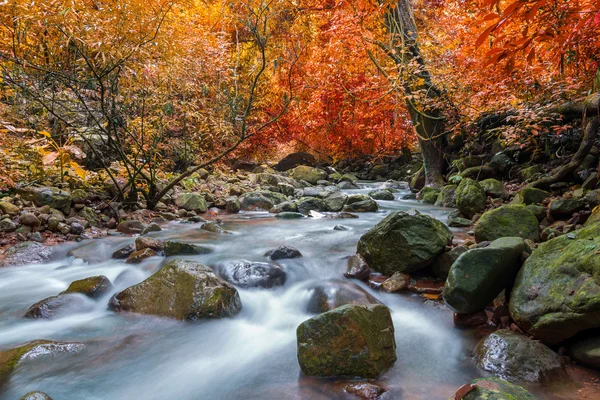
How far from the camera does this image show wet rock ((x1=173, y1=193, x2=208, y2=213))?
340 inches

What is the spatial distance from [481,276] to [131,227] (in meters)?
5.72

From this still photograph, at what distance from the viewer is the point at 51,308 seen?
3648 millimetres

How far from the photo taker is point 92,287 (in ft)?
13.1

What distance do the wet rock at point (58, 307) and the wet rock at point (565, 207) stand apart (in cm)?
590

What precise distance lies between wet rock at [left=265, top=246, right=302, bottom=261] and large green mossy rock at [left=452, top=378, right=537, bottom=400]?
3.31 m

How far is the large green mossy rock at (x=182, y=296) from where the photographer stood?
3.52 m

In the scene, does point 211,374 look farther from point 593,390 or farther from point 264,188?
point 264,188

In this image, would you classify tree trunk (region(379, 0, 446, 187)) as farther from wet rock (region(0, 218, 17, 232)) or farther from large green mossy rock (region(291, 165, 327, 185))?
wet rock (region(0, 218, 17, 232))

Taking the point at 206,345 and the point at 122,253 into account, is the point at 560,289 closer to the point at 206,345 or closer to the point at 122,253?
the point at 206,345

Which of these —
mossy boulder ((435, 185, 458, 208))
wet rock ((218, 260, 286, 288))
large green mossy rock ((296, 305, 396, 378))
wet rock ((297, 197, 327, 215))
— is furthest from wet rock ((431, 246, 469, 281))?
mossy boulder ((435, 185, 458, 208))

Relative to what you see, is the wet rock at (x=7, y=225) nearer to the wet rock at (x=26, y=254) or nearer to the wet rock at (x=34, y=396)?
the wet rock at (x=26, y=254)

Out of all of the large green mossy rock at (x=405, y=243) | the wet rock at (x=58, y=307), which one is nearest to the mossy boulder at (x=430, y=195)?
the large green mossy rock at (x=405, y=243)

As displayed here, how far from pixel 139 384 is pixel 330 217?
6.02m

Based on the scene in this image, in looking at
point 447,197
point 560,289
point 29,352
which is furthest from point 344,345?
point 447,197
